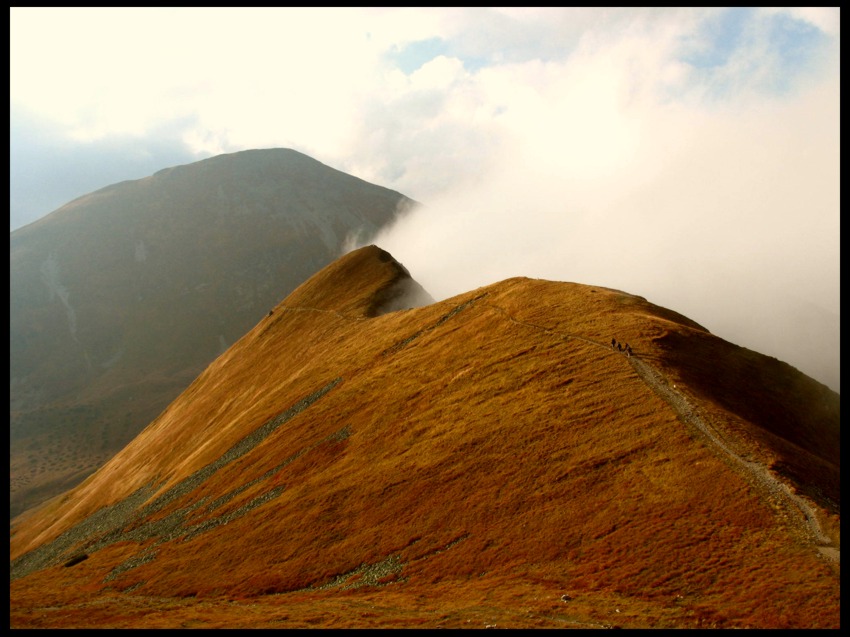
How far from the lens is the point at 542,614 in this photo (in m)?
35.5

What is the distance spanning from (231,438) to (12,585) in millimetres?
30628

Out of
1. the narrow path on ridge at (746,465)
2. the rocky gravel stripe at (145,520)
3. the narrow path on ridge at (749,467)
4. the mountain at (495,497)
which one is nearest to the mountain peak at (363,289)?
the mountain at (495,497)

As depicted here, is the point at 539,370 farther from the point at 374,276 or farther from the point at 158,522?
the point at 374,276

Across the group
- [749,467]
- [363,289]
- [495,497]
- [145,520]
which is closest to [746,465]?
[749,467]

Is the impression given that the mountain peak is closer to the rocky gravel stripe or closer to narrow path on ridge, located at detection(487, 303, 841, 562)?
the rocky gravel stripe

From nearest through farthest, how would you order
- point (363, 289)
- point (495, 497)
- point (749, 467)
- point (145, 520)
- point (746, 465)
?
1. point (749, 467)
2. point (746, 465)
3. point (495, 497)
4. point (145, 520)
5. point (363, 289)

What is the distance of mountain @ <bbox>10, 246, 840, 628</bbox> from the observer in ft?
124

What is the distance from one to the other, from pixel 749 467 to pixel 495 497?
2046cm

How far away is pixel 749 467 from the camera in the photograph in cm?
4544

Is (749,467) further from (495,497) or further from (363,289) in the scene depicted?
(363,289)

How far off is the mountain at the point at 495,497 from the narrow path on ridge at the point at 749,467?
7.9 inches

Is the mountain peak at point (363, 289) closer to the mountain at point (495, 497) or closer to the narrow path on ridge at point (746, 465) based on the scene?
the mountain at point (495, 497)

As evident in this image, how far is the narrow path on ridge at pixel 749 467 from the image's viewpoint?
1506 inches

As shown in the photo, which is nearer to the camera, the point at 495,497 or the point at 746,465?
the point at 746,465
